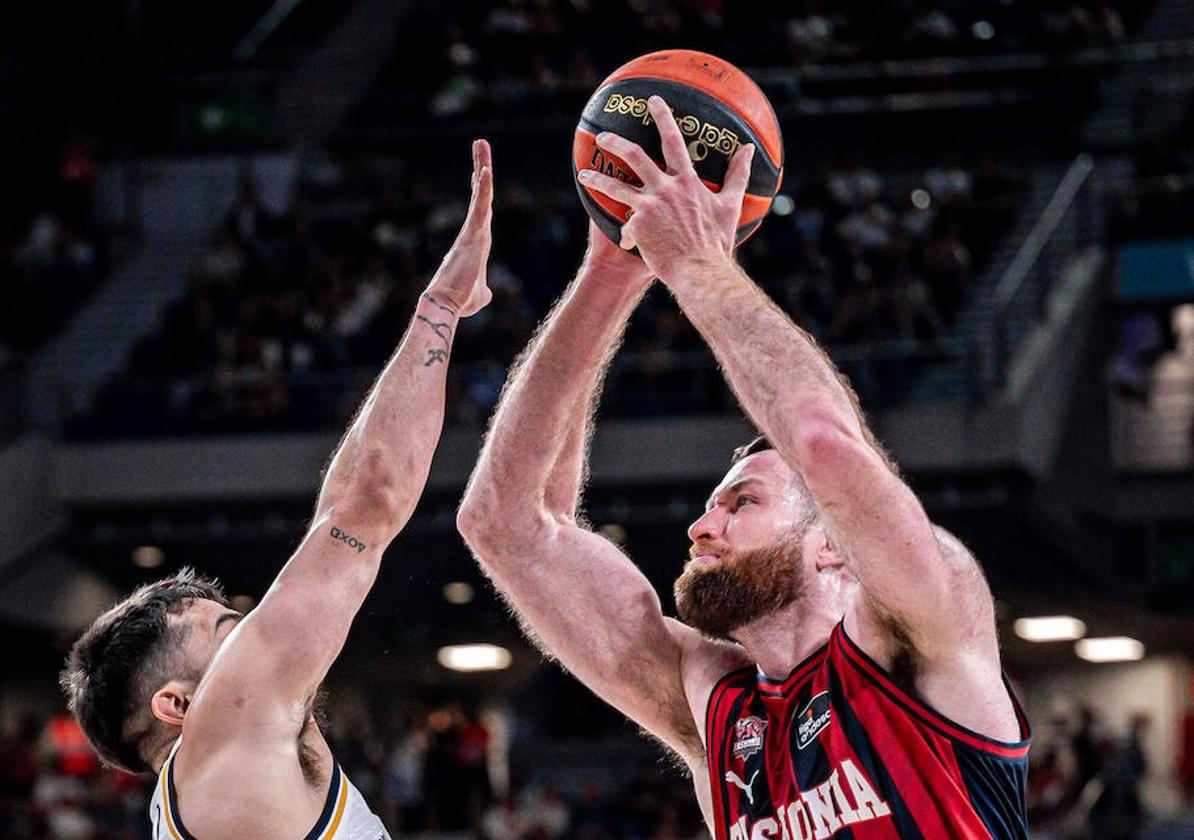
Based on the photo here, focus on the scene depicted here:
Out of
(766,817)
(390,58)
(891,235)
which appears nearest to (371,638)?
(891,235)

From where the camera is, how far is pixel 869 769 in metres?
3.86

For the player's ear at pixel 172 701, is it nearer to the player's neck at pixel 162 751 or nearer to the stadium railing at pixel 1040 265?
the player's neck at pixel 162 751

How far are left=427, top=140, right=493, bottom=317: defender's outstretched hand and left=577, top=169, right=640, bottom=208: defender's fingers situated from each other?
0.30 metres

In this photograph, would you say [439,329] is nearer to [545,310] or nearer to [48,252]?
[545,310]

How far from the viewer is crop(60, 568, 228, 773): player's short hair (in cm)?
411

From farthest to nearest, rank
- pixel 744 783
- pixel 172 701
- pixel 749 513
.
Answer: pixel 749 513 < pixel 744 783 < pixel 172 701

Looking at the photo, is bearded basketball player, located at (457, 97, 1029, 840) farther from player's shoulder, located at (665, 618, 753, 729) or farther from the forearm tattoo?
the forearm tattoo

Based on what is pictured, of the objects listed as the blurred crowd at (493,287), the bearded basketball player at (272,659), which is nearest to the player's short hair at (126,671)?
the bearded basketball player at (272,659)

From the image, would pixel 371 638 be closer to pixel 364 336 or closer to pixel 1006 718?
pixel 364 336

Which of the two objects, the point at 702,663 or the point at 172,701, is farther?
the point at 702,663

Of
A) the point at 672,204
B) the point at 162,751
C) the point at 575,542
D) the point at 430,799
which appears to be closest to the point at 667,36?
the point at 430,799

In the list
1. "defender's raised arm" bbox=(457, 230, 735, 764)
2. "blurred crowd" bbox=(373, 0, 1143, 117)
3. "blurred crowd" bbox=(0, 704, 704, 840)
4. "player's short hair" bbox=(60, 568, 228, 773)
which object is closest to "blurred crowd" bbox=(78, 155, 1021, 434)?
"blurred crowd" bbox=(373, 0, 1143, 117)

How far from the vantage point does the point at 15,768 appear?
18797 millimetres

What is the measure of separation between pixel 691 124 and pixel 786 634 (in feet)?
3.91
